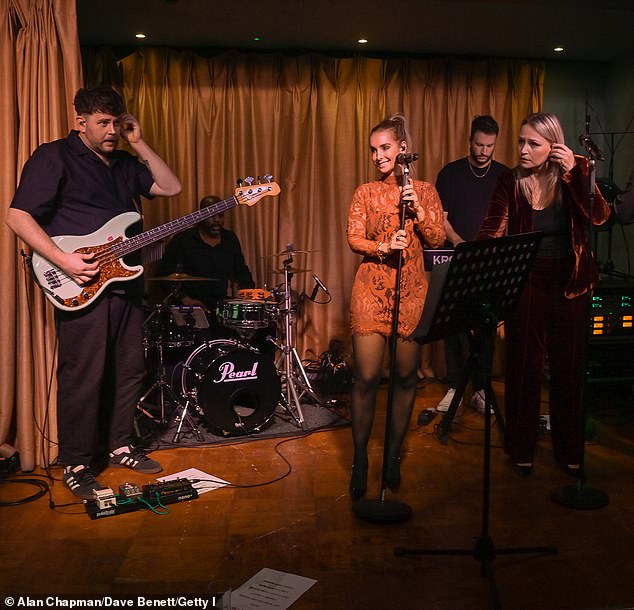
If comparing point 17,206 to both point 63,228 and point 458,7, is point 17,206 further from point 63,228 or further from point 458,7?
point 458,7

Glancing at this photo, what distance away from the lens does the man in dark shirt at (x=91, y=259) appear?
3061 millimetres

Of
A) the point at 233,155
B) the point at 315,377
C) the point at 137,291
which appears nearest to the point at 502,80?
the point at 233,155

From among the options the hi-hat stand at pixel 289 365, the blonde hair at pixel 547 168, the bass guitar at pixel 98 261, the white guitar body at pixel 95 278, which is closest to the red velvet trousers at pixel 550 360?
the blonde hair at pixel 547 168

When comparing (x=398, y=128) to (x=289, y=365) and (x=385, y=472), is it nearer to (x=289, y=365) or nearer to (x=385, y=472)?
(x=385, y=472)

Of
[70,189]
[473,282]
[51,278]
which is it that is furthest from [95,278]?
[473,282]

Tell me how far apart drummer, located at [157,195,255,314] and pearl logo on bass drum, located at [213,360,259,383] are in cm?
96

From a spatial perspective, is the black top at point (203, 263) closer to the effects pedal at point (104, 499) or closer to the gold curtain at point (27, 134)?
the gold curtain at point (27, 134)

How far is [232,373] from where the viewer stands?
393 centimetres

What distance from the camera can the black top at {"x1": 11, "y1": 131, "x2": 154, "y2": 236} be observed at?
3.05 m

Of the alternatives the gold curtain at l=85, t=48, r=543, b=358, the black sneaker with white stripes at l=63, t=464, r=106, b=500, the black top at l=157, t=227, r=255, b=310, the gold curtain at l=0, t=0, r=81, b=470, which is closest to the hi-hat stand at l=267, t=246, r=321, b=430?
the black top at l=157, t=227, r=255, b=310

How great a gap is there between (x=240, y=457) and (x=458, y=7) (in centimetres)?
297

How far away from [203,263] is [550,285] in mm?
2505

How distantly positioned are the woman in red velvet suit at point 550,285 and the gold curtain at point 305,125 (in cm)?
241

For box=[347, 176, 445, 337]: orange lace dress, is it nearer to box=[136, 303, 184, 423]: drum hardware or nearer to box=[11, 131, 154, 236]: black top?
box=[11, 131, 154, 236]: black top
